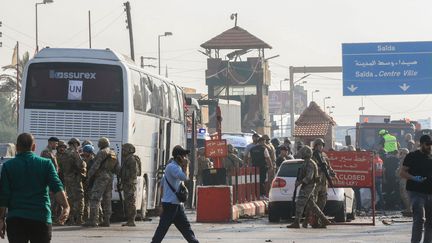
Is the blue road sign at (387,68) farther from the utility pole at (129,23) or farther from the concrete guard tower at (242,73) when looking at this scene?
the concrete guard tower at (242,73)

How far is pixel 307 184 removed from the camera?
2322cm

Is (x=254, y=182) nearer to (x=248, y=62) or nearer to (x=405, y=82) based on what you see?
(x=405, y=82)

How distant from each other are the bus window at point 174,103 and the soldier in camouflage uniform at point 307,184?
8.00 m

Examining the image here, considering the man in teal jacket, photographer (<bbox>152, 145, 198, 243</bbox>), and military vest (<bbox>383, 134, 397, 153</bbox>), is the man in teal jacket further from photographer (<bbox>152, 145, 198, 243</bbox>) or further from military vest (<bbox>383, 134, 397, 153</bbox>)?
military vest (<bbox>383, 134, 397, 153</bbox>)

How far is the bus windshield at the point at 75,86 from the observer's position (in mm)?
25484

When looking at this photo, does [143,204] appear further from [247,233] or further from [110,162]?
[247,233]

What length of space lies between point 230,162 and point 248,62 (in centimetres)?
8020

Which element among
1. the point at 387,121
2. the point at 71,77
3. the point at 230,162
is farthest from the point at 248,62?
the point at 71,77

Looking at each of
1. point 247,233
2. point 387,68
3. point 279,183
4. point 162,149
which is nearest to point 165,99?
point 162,149

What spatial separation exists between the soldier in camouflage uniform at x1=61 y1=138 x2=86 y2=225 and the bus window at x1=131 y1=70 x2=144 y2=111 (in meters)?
2.54

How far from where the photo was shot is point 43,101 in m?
25.5

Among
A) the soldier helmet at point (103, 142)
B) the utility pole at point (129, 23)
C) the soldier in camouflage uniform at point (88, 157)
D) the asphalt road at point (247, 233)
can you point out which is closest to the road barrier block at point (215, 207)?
the asphalt road at point (247, 233)

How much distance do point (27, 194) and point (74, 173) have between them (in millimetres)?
12142

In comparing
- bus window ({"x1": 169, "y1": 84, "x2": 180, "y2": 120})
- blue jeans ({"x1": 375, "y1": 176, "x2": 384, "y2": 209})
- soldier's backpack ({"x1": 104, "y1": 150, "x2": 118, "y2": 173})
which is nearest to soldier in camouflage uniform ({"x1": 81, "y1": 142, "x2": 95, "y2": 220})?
soldier's backpack ({"x1": 104, "y1": 150, "x2": 118, "y2": 173})
